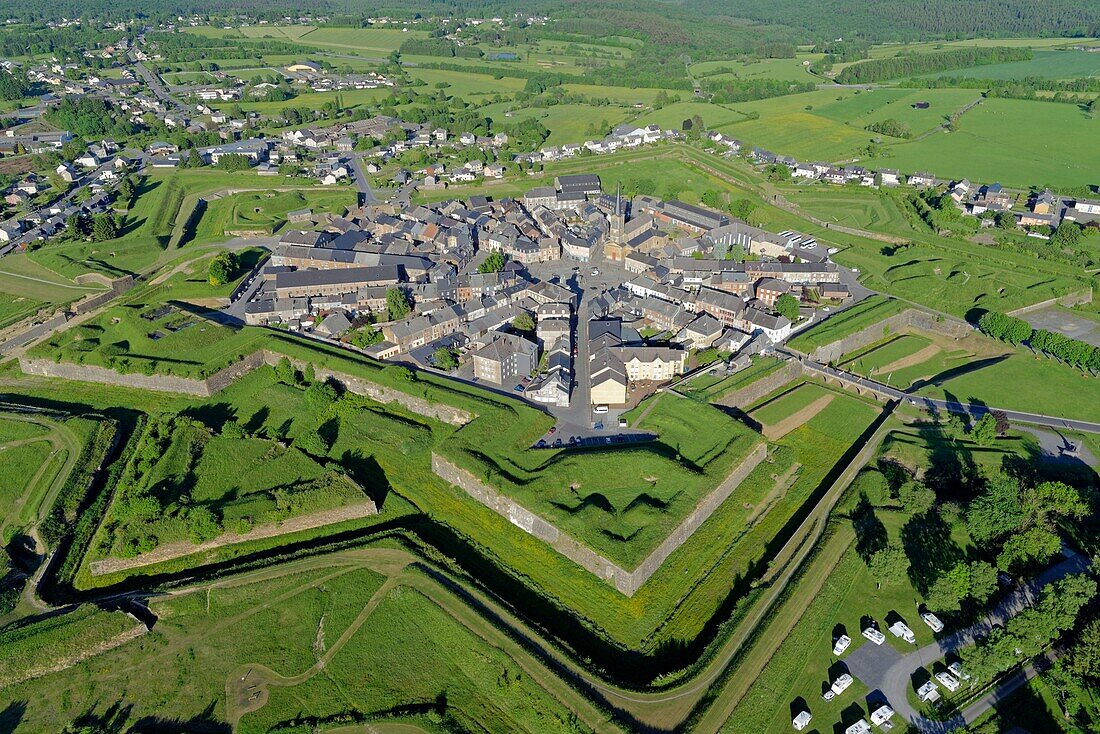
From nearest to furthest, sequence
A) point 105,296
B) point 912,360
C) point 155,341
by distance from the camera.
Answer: point 912,360, point 155,341, point 105,296

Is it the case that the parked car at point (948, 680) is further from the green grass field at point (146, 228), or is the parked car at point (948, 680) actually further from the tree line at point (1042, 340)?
the green grass field at point (146, 228)

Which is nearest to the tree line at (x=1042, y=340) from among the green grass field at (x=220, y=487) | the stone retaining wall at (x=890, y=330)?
the stone retaining wall at (x=890, y=330)

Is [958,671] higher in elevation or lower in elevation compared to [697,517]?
higher

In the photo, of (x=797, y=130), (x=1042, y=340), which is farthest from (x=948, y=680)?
(x=797, y=130)

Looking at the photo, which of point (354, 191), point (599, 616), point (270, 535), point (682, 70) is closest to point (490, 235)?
point (354, 191)

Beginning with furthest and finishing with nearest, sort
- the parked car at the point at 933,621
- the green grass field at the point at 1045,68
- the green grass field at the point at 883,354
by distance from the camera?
the green grass field at the point at 1045,68
the green grass field at the point at 883,354
the parked car at the point at 933,621

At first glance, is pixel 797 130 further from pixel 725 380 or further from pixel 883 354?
pixel 725 380
